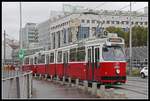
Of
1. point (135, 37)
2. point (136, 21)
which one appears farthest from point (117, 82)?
point (136, 21)

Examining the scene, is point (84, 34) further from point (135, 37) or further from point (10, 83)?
point (10, 83)

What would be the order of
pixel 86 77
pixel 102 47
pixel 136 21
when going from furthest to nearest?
1. pixel 136 21
2. pixel 86 77
3. pixel 102 47

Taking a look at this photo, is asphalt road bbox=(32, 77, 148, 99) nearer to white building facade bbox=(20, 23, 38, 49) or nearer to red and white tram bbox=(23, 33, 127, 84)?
red and white tram bbox=(23, 33, 127, 84)

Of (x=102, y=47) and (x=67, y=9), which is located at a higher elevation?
(x=67, y=9)

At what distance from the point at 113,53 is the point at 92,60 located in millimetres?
1503

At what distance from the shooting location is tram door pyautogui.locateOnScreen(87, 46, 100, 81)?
2473cm

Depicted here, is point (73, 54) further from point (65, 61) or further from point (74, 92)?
point (74, 92)

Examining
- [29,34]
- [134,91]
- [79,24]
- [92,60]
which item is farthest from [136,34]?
[134,91]

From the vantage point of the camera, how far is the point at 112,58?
24500mm

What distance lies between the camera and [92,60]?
2538 centimetres

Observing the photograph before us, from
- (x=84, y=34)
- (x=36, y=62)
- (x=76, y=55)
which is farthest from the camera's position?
(x=84, y=34)

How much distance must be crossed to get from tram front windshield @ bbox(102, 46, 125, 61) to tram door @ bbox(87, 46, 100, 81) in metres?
0.46

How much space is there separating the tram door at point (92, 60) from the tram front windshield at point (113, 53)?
458 millimetres

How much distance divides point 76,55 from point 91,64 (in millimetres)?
3846
